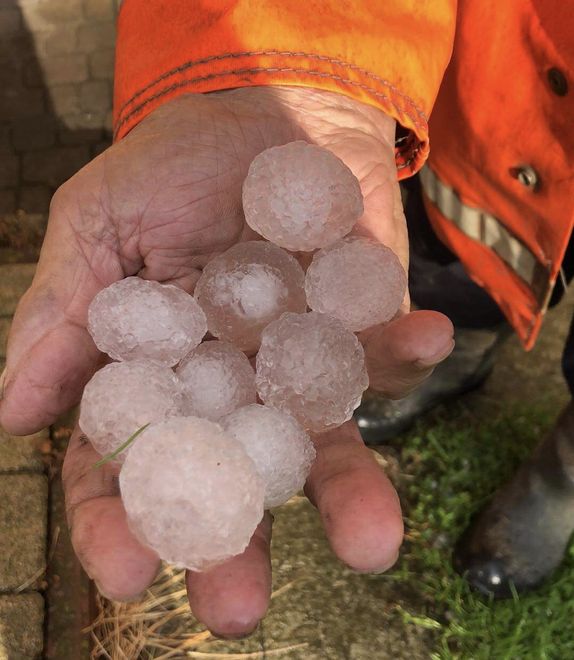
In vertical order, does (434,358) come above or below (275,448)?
above

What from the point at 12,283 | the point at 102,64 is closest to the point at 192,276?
the point at 12,283

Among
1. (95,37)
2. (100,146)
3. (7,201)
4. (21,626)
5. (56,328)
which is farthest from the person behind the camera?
(95,37)

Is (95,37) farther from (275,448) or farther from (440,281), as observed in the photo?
(275,448)

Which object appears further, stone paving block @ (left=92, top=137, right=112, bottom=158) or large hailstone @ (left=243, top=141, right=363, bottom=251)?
stone paving block @ (left=92, top=137, right=112, bottom=158)

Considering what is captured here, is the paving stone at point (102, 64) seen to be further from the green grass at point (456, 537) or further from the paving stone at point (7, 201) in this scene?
the green grass at point (456, 537)

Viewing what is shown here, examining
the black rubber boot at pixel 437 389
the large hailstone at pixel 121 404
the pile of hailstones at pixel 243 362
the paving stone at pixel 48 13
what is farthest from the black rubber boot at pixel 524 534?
the paving stone at pixel 48 13

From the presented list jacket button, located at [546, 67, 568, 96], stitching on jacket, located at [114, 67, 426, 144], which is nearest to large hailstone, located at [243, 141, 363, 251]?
stitching on jacket, located at [114, 67, 426, 144]

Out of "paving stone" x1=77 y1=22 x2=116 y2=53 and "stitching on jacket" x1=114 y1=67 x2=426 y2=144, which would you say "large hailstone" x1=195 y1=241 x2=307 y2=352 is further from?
"paving stone" x1=77 y1=22 x2=116 y2=53
